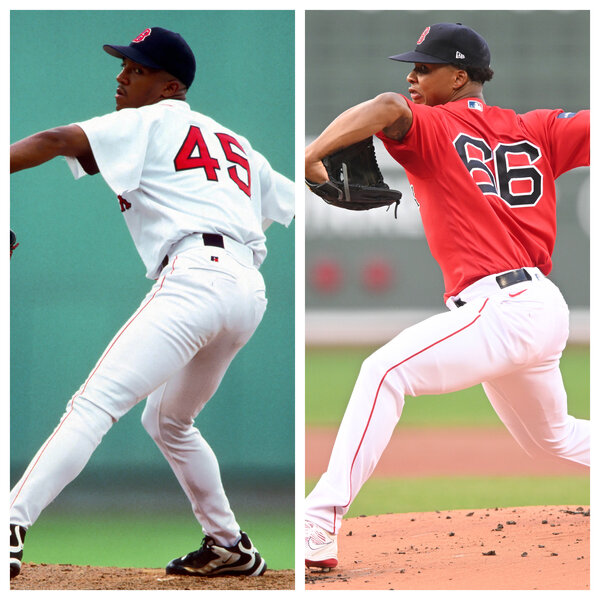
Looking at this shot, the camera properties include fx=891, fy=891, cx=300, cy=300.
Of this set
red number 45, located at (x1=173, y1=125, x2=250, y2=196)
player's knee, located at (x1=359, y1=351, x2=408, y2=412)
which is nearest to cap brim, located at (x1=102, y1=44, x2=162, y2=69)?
red number 45, located at (x1=173, y1=125, x2=250, y2=196)

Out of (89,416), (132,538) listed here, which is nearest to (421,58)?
(89,416)

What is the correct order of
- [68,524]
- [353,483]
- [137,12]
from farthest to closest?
[68,524] → [137,12] → [353,483]

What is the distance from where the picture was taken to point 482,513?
369 centimetres

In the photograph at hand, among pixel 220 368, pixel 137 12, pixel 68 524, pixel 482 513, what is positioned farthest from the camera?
pixel 68 524

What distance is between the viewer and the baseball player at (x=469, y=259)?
234 centimetres

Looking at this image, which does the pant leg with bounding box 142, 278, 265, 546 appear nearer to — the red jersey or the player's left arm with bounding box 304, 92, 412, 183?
the player's left arm with bounding box 304, 92, 412, 183

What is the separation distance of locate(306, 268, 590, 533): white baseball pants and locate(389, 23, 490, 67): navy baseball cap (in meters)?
0.70

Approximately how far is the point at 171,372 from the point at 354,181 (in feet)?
2.61

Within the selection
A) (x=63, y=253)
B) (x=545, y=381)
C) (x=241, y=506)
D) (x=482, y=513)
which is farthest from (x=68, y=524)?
(x=545, y=381)

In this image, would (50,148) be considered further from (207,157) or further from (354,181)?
(354,181)

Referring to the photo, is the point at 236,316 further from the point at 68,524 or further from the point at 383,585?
the point at 68,524

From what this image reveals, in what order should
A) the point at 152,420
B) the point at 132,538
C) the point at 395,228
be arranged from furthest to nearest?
the point at 395,228, the point at 132,538, the point at 152,420

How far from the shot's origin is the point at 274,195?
271cm

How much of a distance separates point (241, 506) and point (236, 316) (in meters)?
1.57
